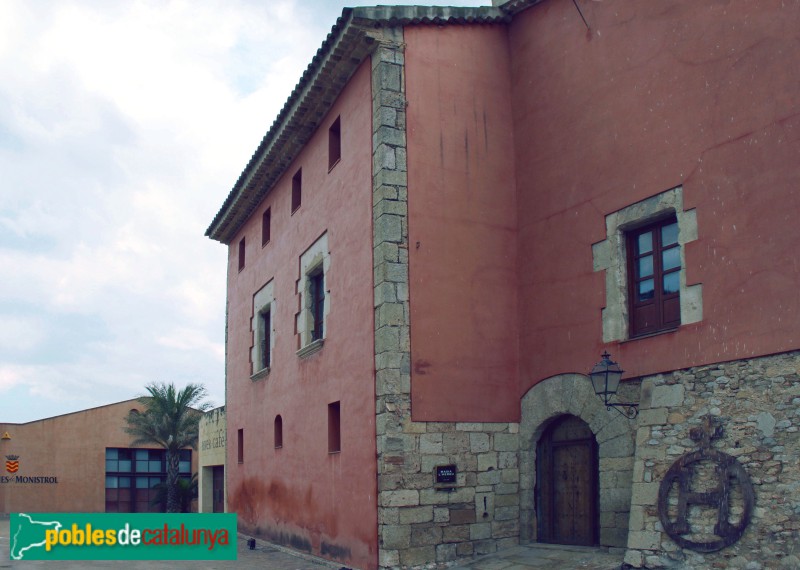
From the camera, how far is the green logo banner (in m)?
13.7

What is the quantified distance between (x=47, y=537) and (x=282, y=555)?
12.3ft

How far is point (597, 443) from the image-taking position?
1088cm

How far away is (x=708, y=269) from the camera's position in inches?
370

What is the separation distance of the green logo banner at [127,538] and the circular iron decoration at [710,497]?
290 inches

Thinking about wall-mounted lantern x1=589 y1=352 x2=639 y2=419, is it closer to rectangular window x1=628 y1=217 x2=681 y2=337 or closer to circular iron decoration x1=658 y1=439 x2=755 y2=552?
rectangular window x1=628 y1=217 x2=681 y2=337

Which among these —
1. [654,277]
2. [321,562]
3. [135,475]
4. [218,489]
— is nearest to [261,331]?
[218,489]

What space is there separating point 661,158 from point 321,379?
248 inches

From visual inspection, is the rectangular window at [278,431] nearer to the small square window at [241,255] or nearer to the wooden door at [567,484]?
the small square window at [241,255]

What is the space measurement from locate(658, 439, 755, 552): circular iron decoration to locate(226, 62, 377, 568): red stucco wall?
3.77 m

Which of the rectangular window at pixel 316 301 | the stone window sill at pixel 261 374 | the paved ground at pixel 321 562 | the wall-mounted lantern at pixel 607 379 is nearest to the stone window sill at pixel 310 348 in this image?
the rectangular window at pixel 316 301

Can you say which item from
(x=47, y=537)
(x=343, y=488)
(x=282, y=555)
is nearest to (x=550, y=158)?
(x=343, y=488)

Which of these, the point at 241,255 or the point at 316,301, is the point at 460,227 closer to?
the point at 316,301

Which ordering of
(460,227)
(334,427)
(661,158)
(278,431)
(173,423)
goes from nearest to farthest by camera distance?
(661,158), (460,227), (334,427), (278,431), (173,423)

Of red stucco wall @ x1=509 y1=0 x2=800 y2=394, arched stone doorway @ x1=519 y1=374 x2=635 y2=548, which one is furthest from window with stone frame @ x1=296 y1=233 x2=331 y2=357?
arched stone doorway @ x1=519 y1=374 x2=635 y2=548
